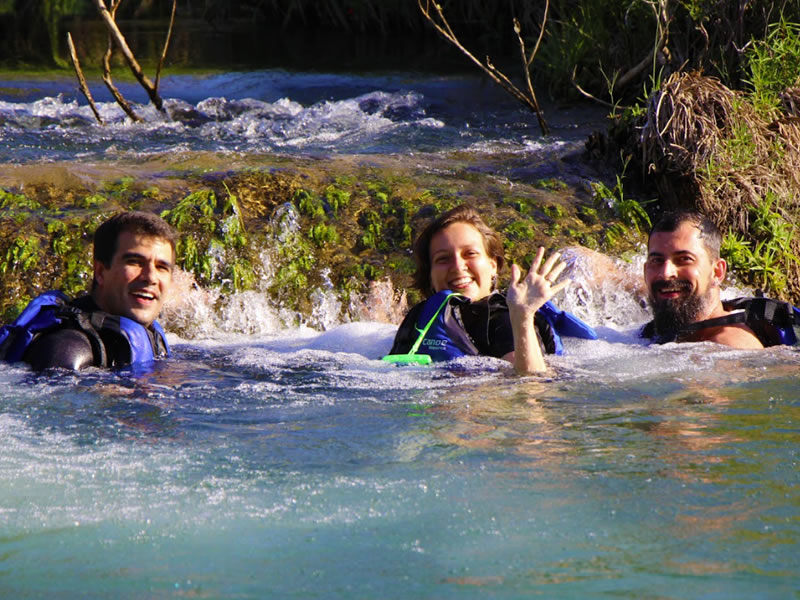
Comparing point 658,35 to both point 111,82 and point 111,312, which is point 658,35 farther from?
point 111,312

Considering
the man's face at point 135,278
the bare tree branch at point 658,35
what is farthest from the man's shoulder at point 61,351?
the bare tree branch at point 658,35

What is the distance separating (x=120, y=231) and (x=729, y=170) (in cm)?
453

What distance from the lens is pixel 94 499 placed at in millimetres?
3480

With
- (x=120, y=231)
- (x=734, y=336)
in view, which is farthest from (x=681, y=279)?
(x=120, y=231)

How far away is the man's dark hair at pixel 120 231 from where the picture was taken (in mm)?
5273

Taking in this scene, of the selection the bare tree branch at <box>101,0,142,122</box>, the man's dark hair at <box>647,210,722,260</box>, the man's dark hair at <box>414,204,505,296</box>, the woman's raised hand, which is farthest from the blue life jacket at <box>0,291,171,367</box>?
the bare tree branch at <box>101,0,142,122</box>

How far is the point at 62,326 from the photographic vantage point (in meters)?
5.10

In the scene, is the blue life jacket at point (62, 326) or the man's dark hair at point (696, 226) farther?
the man's dark hair at point (696, 226)

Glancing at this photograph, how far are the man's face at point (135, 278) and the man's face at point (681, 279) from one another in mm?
2738

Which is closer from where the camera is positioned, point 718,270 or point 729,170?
point 718,270

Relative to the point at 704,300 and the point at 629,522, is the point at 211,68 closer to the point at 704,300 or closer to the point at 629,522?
the point at 704,300

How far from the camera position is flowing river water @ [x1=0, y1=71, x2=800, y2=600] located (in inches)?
115

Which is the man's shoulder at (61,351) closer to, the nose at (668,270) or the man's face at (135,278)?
the man's face at (135,278)

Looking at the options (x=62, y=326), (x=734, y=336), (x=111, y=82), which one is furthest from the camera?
(x=111, y=82)
